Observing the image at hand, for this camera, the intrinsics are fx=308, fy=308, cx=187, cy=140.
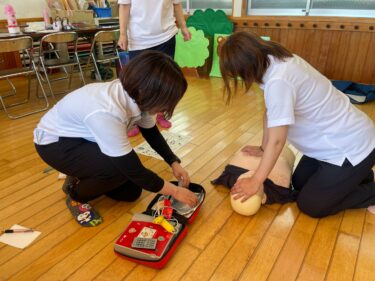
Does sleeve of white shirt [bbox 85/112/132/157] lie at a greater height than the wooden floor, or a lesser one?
greater

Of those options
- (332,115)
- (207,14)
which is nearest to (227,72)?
(332,115)

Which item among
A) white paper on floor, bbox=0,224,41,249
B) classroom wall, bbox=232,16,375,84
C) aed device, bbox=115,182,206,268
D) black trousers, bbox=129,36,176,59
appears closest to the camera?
aed device, bbox=115,182,206,268

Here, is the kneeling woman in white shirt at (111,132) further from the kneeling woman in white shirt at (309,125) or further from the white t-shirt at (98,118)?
the kneeling woman in white shirt at (309,125)

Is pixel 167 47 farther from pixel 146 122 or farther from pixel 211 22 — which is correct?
pixel 211 22

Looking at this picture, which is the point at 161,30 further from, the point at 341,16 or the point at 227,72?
the point at 341,16

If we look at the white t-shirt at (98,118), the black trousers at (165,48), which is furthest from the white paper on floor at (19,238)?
the black trousers at (165,48)

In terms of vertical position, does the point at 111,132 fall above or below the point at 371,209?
above

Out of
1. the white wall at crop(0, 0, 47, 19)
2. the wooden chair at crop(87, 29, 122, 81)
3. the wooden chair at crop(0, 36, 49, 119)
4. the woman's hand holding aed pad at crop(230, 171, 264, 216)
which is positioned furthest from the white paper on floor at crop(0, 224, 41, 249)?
the white wall at crop(0, 0, 47, 19)

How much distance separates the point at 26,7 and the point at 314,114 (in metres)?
4.17

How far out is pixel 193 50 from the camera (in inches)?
154

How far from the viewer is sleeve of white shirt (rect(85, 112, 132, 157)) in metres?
1.07

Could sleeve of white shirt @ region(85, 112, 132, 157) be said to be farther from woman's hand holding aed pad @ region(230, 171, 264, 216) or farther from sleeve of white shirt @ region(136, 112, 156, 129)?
woman's hand holding aed pad @ region(230, 171, 264, 216)

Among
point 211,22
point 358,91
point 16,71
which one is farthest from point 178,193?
point 211,22

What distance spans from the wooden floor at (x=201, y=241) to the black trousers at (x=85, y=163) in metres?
0.19
